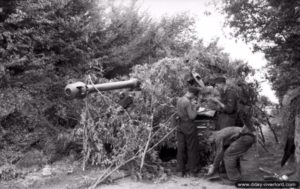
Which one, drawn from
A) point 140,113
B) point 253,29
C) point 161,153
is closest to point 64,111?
point 140,113

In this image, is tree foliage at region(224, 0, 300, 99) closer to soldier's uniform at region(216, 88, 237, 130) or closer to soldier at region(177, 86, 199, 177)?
soldier's uniform at region(216, 88, 237, 130)

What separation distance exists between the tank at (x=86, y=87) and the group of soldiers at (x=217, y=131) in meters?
1.13

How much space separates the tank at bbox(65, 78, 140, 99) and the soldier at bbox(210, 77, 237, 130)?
5.95 feet

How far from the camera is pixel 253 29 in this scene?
8773 mm

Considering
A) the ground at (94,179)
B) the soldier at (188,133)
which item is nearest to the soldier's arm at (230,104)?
the soldier at (188,133)

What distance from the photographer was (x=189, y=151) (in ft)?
21.6

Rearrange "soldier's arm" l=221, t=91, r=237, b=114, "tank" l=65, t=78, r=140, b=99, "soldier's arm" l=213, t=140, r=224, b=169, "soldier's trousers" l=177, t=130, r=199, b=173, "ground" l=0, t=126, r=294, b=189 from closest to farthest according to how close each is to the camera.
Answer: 1. "tank" l=65, t=78, r=140, b=99
2. "ground" l=0, t=126, r=294, b=189
3. "soldier's arm" l=213, t=140, r=224, b=169
4. "soldier's arm" l=221, t=91, r=237, b=114
5. "soldier's trousers" l=177, t=130, r=199, b=173

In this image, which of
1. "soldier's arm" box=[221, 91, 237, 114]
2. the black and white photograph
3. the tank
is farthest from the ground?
the tank

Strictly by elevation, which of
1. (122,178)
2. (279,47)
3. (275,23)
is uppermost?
(275,23)

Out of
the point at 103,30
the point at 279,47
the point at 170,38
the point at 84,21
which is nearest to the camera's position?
the point at 279,47

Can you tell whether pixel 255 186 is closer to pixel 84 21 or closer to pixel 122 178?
pixel 122 178

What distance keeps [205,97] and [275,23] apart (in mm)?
2412

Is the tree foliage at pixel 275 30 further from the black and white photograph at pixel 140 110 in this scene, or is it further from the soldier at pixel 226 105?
the soldier at pixel 226 105

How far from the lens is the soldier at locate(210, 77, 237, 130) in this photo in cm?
639
